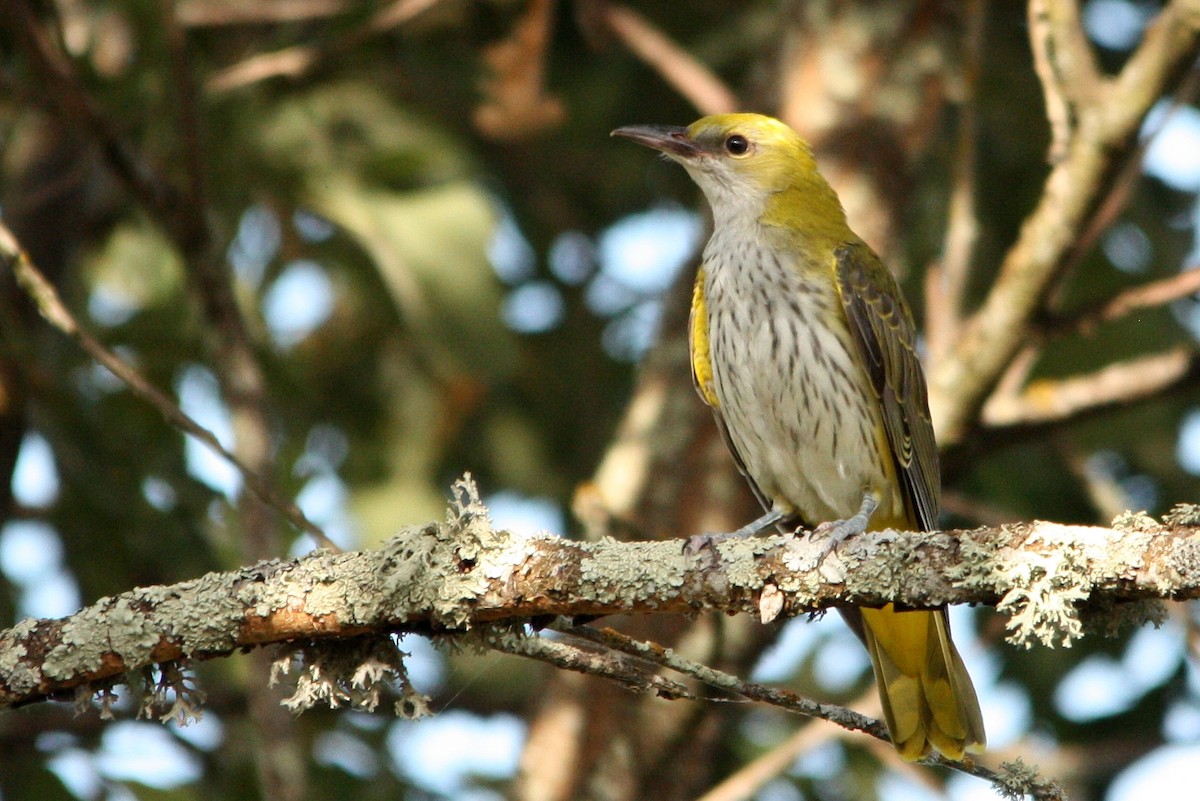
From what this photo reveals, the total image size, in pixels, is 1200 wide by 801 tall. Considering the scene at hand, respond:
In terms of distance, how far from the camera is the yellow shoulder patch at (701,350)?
4.43 meters

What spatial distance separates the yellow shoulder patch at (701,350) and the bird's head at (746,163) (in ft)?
1.09

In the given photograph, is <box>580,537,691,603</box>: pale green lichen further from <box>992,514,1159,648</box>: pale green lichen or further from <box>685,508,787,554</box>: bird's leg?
<box>992,514,1159,648</box>: pale green lichen

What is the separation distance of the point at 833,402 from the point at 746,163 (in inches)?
39.5

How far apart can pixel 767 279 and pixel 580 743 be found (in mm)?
1527

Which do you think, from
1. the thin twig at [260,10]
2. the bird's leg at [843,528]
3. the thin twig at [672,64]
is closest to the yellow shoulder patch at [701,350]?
the bird's leg at [843,528]

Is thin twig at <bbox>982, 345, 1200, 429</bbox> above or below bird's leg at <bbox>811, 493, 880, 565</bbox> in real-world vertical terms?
above

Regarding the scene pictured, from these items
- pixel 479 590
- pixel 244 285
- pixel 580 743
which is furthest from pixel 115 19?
pixel 479 590

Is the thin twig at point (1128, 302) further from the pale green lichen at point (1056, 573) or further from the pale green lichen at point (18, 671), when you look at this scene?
the pale green lichen at point (18, 671)

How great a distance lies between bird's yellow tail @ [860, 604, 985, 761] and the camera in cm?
389

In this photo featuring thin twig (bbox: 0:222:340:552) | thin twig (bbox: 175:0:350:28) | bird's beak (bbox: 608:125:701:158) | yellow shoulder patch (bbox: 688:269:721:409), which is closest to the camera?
A: thin twig (bbox: 0:222:340:552)

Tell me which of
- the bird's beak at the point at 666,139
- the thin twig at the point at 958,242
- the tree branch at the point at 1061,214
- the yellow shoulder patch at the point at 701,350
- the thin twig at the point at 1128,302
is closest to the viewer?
the tree branch at the point at 1061,214

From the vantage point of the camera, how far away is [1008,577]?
2.32m

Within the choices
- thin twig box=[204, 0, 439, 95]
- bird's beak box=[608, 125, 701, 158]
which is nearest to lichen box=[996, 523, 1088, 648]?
bird's beak box=[608, 125, 701, 158]

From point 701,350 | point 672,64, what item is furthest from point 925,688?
point 672,64
